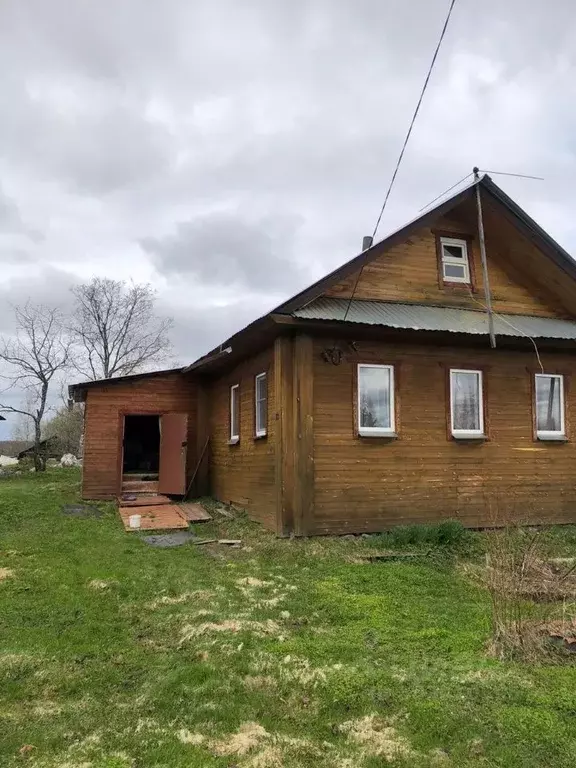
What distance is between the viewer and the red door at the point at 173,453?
15.0m

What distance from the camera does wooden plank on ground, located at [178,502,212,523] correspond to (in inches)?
467

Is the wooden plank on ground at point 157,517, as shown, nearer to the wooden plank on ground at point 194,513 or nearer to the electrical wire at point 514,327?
the wooden plank on ground at point 194,513

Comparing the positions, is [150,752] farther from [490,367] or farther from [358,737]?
[490,367]

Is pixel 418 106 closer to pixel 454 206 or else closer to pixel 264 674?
pixel 264 674

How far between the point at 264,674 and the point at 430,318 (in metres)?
7.36

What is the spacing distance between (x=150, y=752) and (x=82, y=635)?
2.16 meters

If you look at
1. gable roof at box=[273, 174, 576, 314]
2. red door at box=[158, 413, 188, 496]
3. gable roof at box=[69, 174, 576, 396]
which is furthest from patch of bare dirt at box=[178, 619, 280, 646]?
red door at box=[158, 413, 188, 496]

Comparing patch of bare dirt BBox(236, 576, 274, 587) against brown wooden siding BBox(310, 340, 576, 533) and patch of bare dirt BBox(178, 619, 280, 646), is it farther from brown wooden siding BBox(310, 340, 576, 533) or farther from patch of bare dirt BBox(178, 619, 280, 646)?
brown wooden siding BBox(310, 340, 576, 533)

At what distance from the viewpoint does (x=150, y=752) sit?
320 cm

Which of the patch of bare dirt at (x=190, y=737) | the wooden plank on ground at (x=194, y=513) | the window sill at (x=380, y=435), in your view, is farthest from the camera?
the wooden plank on ground at (x=194, y=513)

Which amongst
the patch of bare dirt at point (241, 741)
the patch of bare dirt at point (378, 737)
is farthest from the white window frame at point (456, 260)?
the patch of bare dirt at point (241, 741)

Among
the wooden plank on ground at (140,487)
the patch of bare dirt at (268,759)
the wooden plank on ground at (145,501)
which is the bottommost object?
the patch of bare dirt at (268,759)

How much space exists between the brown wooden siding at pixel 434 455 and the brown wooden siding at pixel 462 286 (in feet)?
3.70

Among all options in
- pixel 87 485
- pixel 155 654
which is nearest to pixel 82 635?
pixel 155 654
